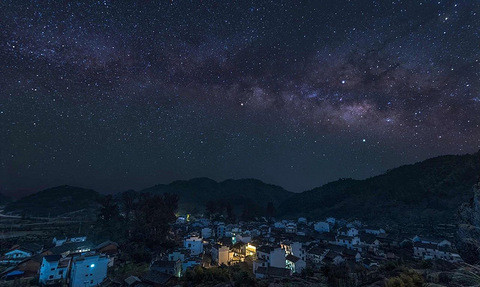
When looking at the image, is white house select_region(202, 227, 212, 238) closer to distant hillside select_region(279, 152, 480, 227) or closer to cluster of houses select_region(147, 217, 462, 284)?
cluster of houses select_region(147, 217, 462, 284)

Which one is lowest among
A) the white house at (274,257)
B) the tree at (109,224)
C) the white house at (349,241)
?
the white house at (349,241)

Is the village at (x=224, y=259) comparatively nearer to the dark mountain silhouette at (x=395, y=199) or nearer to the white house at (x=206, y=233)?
the white house at (x=206, y=233)

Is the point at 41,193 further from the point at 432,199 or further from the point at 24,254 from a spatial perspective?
the point at 432,199

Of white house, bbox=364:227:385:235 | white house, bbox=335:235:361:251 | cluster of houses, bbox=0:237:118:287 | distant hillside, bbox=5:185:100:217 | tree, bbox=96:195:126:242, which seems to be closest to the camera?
cluster of houses, bbox=0:237:118:287

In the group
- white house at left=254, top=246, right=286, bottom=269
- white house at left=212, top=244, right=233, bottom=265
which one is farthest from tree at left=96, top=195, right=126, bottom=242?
white house at left=254, top=246, right=286, bottom=269

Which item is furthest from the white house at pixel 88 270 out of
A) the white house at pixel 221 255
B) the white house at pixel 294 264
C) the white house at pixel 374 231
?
the white house at pixel 374 231

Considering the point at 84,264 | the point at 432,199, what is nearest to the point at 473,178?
the point at 432,199
